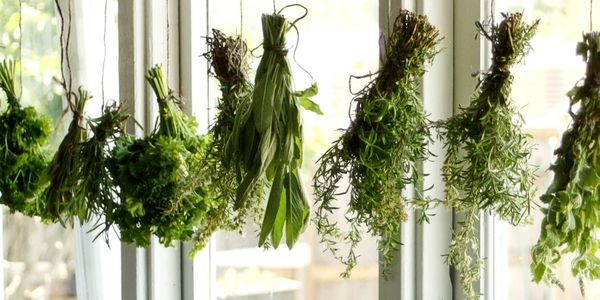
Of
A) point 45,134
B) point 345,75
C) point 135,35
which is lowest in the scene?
point 45,134

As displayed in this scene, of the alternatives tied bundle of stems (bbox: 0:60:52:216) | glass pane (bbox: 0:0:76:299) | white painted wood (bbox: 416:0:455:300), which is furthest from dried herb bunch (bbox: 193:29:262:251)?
glass pane (bbox: 0:0:76:299)

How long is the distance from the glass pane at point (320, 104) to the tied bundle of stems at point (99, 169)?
1.26 ft

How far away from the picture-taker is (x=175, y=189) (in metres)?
1.40

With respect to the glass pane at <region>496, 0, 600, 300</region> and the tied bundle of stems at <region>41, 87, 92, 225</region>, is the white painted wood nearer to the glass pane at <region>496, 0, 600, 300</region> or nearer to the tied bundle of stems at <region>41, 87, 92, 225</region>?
the glass pane at <region>496, 0, 600, 300</region>

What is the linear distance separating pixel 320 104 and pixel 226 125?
1.13 ft

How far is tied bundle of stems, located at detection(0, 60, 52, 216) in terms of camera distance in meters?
1.60

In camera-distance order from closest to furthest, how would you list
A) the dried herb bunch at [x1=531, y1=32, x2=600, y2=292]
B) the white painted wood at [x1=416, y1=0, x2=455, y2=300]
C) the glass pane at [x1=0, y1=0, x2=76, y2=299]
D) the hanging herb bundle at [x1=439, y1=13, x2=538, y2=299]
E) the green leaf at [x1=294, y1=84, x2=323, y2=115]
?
the dried herb bunch at [x1=531, y1=32, x2=600, y2=292], the hanging herb bundle at [x1=439, y1=13, x2=538, y2=299], the green leaf at [x1=294, y1=84, x2=323, y2=115], the white painted wood at [x1=416, y1=0, x2=455, y2=300], the glass pane at [x1=0, y1=0, x2=76, y2=299]

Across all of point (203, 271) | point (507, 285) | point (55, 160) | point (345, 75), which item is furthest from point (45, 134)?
point (507, 285)

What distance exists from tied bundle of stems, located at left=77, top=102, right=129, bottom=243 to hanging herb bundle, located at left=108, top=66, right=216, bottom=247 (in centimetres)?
2

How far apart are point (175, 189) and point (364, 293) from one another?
428 millimetres

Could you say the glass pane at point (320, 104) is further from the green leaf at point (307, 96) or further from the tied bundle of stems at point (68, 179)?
the tied bundle of stems at point (68, 179)

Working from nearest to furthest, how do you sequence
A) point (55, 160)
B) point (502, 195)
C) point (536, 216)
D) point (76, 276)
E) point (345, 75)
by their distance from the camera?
point (502, 195)
point (536, 216)
point (55, 160)
point (345, 75)
point (76, 276)

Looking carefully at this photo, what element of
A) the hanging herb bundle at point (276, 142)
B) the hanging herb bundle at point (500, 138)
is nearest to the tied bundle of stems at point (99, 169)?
the hanging herb bundle at point (276, 142)

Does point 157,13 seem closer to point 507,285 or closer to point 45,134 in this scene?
point 45,134
